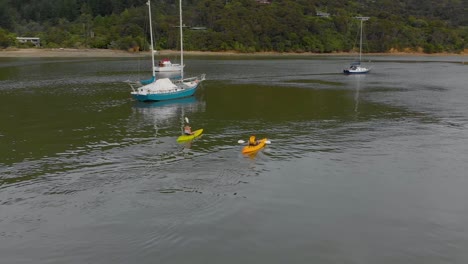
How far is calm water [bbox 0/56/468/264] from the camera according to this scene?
22.1 m

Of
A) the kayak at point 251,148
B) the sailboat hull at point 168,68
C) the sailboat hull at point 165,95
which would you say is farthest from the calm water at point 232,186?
the sailboat hull at point 168,68

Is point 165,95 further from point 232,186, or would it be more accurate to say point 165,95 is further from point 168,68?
point 168,68

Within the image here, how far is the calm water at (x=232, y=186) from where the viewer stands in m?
22.1

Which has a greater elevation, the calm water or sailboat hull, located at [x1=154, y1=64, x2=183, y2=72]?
sailboat hull, located at [x1=154, y1=64, x2=183, y2=72]

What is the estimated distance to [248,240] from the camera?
74.4ft

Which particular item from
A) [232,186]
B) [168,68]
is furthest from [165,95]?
[168,68]

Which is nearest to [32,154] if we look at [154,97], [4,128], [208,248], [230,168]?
[4,128]

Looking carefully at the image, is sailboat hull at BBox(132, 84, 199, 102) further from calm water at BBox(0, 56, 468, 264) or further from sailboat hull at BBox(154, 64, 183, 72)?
sailboat hull at BBox(154, 64, 183, 72)

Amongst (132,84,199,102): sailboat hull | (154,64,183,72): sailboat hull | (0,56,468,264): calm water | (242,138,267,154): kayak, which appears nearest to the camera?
(0,56,468,264): calm water

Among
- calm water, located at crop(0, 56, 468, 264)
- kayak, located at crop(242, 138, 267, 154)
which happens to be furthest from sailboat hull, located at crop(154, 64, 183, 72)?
kayak, located at crop(242, 138, 267, 154)

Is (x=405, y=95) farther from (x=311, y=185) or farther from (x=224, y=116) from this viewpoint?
(x=311, y=185)

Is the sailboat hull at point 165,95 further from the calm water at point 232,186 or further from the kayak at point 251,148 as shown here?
the kayak at point 251,148

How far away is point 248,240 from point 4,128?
34476 mm

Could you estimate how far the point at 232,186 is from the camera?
29.6 metres
